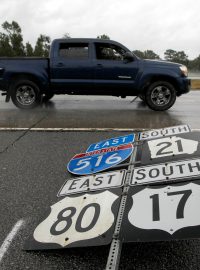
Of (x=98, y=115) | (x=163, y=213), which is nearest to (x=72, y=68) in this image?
(x=98, y=115)

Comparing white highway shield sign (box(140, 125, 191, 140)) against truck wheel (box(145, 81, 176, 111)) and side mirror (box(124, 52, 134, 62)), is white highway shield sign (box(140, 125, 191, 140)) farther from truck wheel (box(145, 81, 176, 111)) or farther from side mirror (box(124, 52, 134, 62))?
side mirror (box(124, 52, 134, 62))

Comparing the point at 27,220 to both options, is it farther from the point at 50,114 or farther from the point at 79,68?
the point at 79,68

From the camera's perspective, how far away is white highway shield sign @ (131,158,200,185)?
315 cm

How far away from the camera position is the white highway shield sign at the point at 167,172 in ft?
10.3

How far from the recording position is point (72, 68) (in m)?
8.92

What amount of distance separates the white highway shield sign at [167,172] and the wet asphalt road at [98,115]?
3.69 m

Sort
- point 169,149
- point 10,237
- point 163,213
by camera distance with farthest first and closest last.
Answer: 1. point 169,149
2. point 10,237
3. point 163,213

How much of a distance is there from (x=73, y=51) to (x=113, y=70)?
3.86ft

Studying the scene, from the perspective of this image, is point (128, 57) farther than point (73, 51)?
No

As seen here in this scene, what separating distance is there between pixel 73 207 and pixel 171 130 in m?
2.19

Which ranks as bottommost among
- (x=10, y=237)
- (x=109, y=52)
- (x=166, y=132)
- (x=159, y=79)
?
(x=10, y=237)

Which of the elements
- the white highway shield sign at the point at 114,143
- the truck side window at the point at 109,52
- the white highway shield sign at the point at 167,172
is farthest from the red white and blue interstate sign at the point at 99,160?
the truck side window at the point at 109,52

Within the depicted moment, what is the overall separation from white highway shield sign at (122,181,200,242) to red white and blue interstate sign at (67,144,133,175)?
1057 mm

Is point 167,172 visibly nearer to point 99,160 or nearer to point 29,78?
point 99,160
